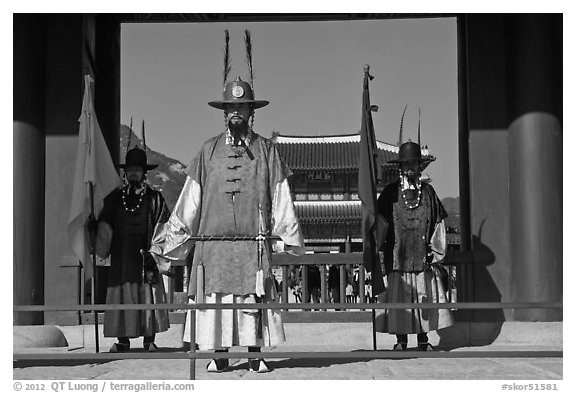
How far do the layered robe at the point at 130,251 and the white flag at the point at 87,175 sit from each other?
1.70 feet

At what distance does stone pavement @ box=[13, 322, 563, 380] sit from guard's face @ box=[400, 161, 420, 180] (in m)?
1.44

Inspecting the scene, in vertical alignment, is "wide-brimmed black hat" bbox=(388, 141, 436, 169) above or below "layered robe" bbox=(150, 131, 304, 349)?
above

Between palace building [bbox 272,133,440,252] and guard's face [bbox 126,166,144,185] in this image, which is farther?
palace building [bbox 272,133,440,252]

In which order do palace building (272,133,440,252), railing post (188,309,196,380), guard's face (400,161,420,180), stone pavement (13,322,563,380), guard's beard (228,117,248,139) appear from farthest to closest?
1. palace building (272,133,440,252)
2. guard's face (400,161,420,180)
3. guard's beard (228,117,248,139)
4. stone pavement (13,322,563,380)
5. railing post (188,309,196,380)

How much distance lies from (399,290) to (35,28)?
12.7 ft

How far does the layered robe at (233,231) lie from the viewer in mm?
6867

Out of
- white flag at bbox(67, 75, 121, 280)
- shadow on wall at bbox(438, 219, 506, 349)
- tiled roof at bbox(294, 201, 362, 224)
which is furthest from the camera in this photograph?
tiled roof at bbox(294, 201, 362, 224)

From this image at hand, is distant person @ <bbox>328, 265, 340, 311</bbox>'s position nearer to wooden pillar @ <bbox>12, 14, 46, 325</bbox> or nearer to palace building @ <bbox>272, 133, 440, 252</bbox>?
palace building @ <bbox>272, 133, 440, 252</bbox>

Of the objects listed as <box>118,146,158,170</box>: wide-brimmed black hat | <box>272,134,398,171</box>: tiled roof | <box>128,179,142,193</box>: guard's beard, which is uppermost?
<box>272,134,398,171</box>: tiled roof

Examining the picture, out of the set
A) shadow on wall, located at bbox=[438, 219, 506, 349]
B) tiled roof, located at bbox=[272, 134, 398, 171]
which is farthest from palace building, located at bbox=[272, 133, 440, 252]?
shadow on wall, located at bbox=[438, 219, 506, 349]

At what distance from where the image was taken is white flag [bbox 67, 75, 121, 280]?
752cm

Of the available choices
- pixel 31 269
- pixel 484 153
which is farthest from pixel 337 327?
pixel 31 269

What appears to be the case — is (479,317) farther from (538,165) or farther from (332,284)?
(332,284)

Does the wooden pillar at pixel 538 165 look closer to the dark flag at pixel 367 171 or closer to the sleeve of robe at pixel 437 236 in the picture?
the sleeve of robe at pixel 437 236
